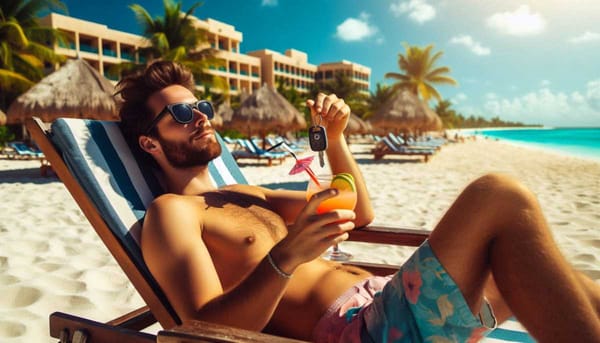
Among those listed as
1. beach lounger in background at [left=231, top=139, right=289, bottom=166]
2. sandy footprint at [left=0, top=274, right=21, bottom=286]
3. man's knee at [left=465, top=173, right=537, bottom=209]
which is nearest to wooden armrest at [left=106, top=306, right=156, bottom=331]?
man's knee at [left=465, top=173, right=537, bottom=209]

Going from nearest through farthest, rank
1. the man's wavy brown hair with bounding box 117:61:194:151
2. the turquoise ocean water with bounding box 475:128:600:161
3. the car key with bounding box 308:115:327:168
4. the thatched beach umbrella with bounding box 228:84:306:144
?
the car key with bounding box 308:115:327:168
the man's wavy brown hair with bounding box 117:61:194:151
the thatched beach umbrella with bounding box 228:84:306:144
the turquoise ocean water with bounding box 475:128:600:161

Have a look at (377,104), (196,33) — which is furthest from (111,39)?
(377,104)

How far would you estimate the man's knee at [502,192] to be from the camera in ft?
3.80

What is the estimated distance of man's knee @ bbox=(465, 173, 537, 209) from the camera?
1158mm

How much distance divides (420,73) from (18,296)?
35559 mm

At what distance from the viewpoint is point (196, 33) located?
19.1 meters

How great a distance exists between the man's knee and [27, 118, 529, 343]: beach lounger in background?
0.70 m

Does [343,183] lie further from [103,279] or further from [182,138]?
[103,279]

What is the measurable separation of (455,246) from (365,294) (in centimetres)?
54

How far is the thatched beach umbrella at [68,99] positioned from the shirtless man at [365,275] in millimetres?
9100

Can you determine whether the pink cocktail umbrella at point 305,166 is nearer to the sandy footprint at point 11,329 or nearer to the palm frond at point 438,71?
the sandy footprint at point 11,329

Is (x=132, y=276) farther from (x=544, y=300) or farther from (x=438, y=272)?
(x=544, y=300)

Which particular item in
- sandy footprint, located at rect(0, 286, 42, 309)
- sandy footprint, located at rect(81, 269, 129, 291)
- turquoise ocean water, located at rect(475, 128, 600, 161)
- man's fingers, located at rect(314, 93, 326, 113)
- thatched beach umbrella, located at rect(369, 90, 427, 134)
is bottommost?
turquoise ocean water, located at rect(475, 128, 600, 161)

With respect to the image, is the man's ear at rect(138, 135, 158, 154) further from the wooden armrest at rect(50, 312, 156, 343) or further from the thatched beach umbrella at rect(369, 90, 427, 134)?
the thatched beach umbrella at rect(369, 90, 427, 134)
